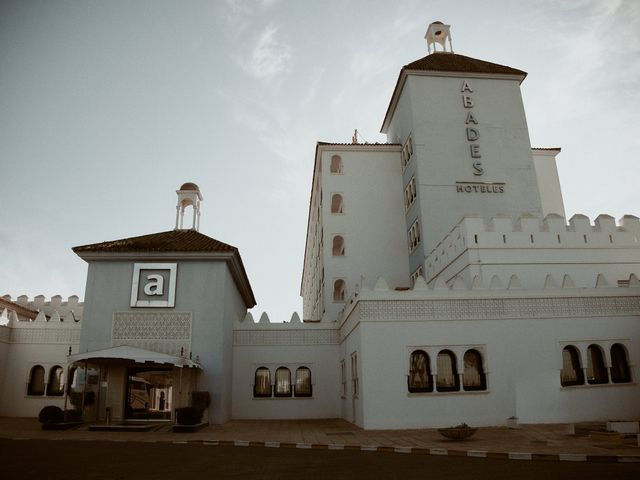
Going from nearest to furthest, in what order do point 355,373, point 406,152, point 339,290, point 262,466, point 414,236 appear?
1. point 262,466
2. point 355,373
3. point 414,236
4. point 339,290
5. point 406,152

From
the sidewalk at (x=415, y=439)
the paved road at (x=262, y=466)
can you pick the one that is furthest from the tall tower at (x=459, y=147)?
the paved road at (x=262, y=466)

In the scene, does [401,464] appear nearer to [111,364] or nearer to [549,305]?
[549,305]

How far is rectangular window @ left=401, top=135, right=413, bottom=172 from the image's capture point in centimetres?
2758

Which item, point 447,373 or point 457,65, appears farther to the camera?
point 457,65

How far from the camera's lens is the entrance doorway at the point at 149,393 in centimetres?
1836

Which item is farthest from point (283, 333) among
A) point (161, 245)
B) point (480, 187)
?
point (480, 187)

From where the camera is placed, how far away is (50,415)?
15.4 metres

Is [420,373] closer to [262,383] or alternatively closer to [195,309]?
[262,383]

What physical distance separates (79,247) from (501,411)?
630 inches

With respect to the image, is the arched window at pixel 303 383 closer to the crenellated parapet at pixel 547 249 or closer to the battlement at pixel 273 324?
the battlement at pixel 273 324

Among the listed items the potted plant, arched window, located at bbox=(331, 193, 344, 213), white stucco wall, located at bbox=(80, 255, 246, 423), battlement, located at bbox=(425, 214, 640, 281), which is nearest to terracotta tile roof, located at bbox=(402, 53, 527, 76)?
arched window, located at bbox=(331, 193, 344, 213)

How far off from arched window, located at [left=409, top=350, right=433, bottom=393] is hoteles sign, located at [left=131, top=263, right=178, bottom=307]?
364 inches

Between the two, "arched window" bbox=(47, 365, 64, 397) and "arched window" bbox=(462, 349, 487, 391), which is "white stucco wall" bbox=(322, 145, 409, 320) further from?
"arched window" bbox=(47, 365, 64, 397)

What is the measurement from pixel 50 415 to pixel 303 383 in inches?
383
